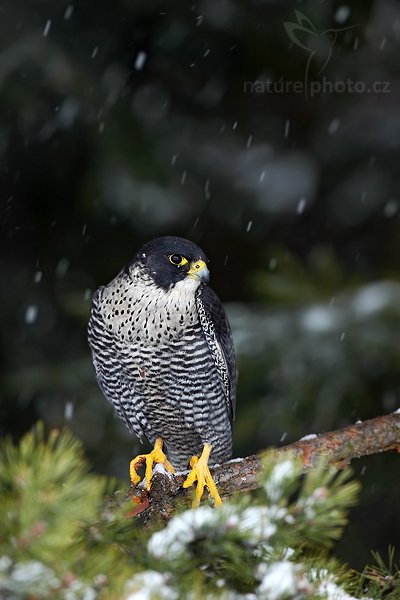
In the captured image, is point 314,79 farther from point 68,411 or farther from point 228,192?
point 68,411

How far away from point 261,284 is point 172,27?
1.76 meters

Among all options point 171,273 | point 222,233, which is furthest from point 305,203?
point 171,273

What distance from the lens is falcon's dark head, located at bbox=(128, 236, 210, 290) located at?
3.51 m

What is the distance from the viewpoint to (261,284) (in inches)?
196

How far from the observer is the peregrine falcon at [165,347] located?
3.54 m

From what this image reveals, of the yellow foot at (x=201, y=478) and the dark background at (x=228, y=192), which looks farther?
the dark background at (x=228, y=192)

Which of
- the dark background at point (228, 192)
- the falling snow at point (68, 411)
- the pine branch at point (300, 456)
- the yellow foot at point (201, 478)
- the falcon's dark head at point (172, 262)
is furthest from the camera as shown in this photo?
the falling snow at point (68, 411)

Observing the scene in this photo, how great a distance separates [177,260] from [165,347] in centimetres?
37

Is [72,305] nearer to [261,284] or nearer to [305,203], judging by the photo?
[261,284]

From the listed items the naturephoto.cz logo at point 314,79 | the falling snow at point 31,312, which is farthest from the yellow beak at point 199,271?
the falling snow at point 31,312

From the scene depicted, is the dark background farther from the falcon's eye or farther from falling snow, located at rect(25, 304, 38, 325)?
the falcon's eye

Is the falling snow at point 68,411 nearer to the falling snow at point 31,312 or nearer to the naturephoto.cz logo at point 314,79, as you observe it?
the falling snow at point 31,312

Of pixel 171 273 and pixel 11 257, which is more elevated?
pixel 171 273

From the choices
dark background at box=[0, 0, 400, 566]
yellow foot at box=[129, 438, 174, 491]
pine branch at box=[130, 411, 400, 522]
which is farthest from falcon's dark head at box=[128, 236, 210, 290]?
dark background at box=[0, 0, 400, 566]
